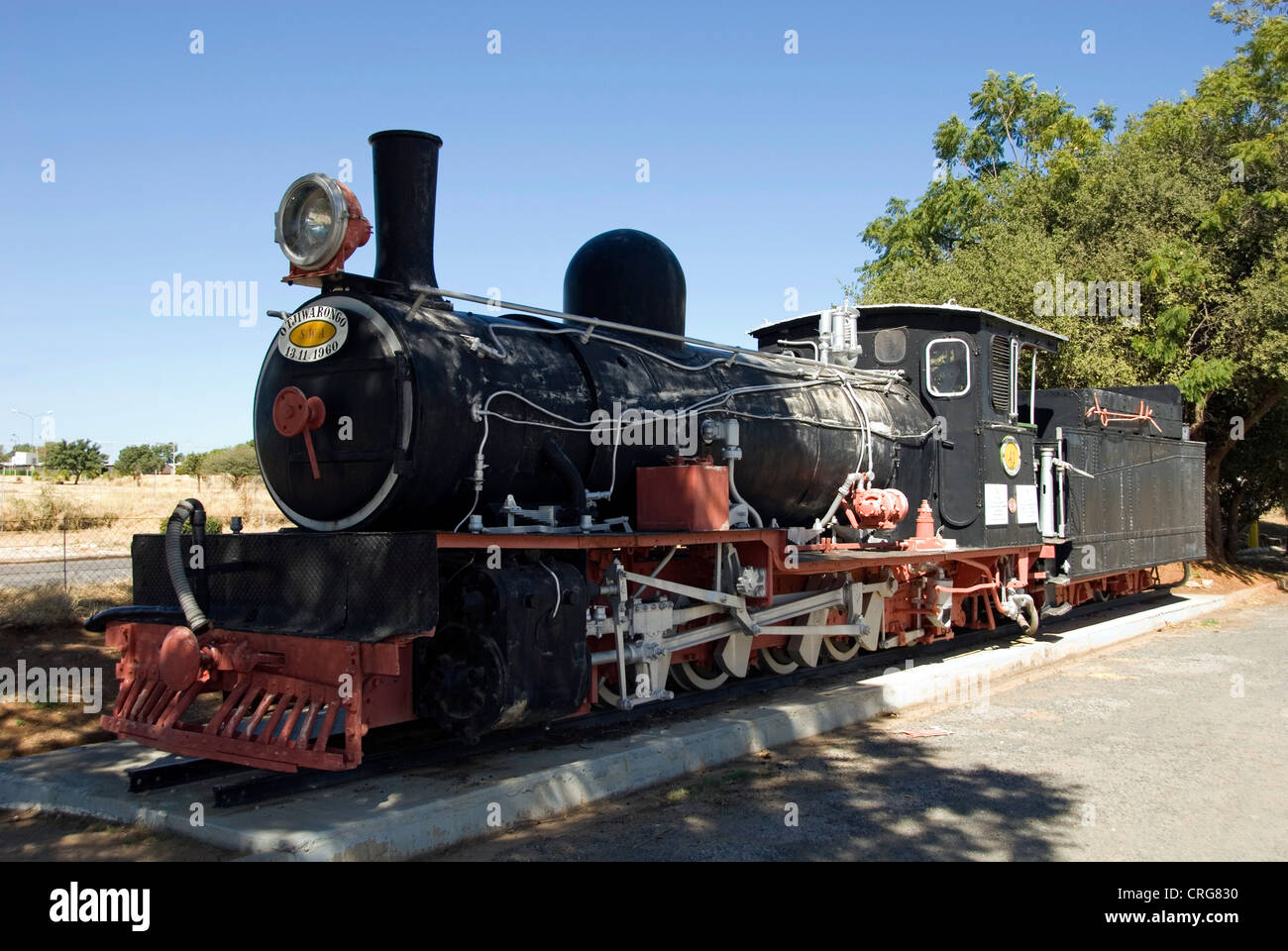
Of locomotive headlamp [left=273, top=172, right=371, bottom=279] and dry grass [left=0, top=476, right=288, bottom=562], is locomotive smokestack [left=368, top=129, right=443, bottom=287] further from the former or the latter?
dry grass [left=0, top=476, right=288, bottom=562]

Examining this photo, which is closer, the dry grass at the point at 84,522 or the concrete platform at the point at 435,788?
the concrete platform at the point at 435,788

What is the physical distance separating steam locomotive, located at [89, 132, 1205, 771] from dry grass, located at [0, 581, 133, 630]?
2.76 m

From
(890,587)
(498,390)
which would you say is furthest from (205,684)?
(890,587)

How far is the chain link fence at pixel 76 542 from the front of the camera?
9.86 m

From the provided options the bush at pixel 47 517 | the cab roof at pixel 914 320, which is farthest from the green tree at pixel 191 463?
the cab roof at pixel 914 320

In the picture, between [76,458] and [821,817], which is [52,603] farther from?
[76,458]

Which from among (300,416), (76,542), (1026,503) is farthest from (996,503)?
(76,542)

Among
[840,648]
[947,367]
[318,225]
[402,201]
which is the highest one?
[402,201]

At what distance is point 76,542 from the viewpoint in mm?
21297

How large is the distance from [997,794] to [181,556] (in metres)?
4.60

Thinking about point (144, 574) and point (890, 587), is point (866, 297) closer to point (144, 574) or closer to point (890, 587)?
point (890, 587)

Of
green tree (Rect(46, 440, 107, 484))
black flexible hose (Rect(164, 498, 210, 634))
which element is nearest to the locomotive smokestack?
black flexible hose (Rect(164, 498, 210, 634))

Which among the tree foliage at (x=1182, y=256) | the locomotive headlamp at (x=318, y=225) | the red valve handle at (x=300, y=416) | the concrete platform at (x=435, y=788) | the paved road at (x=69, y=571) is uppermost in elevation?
the tree foliage at (x=1182, y=256)

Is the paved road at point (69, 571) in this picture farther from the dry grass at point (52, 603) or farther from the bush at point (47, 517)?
the bush at point (47, 517)
